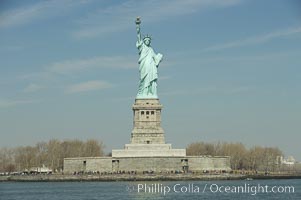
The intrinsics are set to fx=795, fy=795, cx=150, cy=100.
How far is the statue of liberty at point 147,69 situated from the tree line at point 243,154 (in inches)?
699

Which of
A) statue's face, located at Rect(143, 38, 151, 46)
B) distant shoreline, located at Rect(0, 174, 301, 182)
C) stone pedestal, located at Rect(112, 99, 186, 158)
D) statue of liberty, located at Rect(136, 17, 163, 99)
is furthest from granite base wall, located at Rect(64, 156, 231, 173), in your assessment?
statue's face, located at Rect(143, 38, 151, 46)

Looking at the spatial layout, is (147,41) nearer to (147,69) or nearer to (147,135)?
(147,69)

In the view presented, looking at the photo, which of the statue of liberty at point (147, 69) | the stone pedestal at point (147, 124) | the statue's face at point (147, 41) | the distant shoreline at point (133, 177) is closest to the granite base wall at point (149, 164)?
the distant shoreline at point (133, 177)

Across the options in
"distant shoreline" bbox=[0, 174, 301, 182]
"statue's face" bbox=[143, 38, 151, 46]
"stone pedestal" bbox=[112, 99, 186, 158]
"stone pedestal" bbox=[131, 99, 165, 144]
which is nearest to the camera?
"distant shoreline" bbox=[0, 174, 301, 182]

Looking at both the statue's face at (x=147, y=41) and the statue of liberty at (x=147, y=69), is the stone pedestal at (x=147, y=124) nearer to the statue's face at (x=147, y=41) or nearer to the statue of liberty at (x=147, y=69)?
the statue of liberty at (x=147, y=69)

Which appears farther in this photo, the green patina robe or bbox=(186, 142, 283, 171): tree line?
bbox=(186, 142, 283, 171): tree line

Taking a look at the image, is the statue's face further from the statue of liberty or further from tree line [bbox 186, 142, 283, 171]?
tree line [bbox 186, 142, 283, 171]

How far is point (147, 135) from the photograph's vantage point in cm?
6412

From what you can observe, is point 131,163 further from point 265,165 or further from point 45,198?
point 265,165

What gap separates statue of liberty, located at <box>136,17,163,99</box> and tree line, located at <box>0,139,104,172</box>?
16.3 m

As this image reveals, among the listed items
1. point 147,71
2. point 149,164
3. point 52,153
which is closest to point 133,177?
point 149,164

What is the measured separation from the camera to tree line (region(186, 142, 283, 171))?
81.6 meters

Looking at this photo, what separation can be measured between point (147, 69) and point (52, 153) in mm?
18027

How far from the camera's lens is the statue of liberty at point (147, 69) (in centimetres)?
6588
